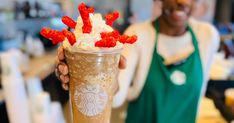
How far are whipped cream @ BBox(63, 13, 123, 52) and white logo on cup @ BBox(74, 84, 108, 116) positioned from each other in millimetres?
79

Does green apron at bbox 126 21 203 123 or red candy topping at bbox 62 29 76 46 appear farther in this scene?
green apron at bbox 126 21 203 123

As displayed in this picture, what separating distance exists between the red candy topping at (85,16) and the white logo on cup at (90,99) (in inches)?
4.6

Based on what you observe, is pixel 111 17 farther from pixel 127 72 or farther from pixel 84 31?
pixel 127 72

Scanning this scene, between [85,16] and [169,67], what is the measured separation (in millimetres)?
708

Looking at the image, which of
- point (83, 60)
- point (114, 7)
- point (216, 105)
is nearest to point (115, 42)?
point (83, 60)

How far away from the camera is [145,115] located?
122 centimetres

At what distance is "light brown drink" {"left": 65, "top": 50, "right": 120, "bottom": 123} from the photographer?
547 mm

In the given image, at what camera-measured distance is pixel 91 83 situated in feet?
1.83

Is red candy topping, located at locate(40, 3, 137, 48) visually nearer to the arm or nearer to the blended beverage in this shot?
the blended beverage

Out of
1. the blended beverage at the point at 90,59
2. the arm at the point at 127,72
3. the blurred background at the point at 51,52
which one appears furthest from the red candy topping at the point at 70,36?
the blurred background at the point at 51,52

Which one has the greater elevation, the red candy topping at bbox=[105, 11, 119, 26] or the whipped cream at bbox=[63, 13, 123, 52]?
the red candy topping at bbox=[105, 11, 119, 26]

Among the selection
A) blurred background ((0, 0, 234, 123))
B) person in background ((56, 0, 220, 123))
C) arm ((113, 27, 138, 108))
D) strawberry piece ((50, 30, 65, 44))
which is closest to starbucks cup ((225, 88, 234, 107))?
blurred background ((0, 0, 234, 123))

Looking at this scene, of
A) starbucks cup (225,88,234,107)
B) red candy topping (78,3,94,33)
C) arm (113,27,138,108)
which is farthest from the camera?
starbucks cup (225,88,234,107)

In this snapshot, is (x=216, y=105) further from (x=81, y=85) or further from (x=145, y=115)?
(x=81, y=85)
